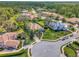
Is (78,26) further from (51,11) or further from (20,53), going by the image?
(20,53)

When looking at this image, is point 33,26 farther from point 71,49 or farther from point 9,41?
point 71,49

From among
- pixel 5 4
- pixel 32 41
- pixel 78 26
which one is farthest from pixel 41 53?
pixel 5 4

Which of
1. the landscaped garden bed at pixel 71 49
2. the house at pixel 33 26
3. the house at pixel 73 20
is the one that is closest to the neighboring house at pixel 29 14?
the house at pixel 33 26

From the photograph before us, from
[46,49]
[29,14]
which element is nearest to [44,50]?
[46,49]

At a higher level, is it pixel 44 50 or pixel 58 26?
pixel 58 26

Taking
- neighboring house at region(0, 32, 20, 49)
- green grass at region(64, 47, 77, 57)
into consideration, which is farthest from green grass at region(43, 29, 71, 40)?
neighboring house at region(0, 32, 20, 49)

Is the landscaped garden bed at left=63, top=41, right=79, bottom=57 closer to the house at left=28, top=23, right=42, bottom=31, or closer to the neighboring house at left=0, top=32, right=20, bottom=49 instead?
the house at left=28, top=23, right=42, bottom=31
